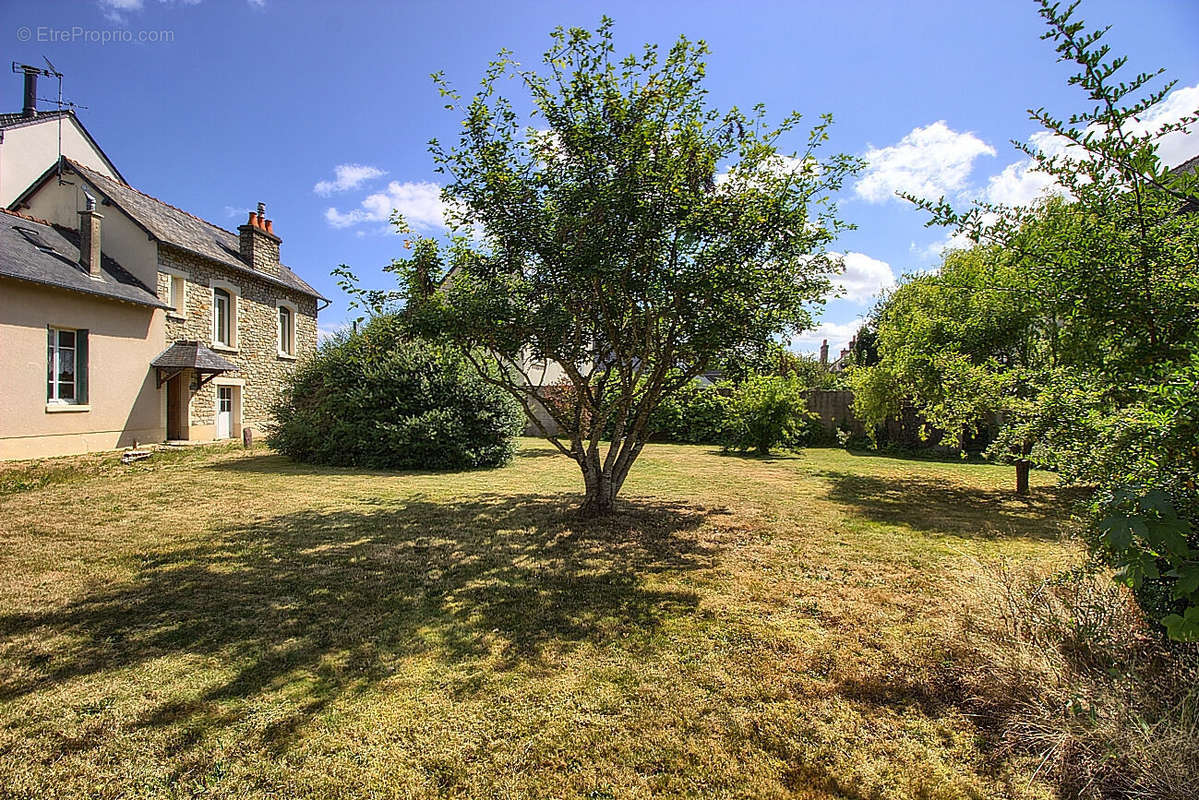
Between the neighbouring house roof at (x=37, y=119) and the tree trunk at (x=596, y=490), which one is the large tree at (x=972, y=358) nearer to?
the tree trunk at (x=596, y=490)

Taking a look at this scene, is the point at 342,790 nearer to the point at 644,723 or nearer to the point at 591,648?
the point at 644,723

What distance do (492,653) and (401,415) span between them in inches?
372

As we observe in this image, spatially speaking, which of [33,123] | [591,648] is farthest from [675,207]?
[33,123]

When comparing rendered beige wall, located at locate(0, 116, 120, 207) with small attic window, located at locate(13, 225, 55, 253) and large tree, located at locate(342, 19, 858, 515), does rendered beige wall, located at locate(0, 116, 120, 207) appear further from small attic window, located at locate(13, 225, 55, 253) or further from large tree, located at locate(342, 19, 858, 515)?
large tree, located at locate(342, 19, 858, 515)

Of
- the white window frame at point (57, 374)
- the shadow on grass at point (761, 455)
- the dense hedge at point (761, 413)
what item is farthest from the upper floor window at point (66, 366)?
the shadow on grass at point (761, 455)

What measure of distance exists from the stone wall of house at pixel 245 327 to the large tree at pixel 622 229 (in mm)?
8862

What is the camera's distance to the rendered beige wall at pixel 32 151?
14359 mm

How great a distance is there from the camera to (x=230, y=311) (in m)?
16.9

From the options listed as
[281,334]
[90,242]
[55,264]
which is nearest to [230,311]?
[281,334]

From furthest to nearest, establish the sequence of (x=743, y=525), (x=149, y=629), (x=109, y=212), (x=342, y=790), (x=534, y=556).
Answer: (x=109, y=212) → (x=743, y=525) → (x=534, y=556) → (x=149, y=629) → (x=342, y=790)

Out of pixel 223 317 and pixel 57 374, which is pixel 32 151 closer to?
pixel 223 317

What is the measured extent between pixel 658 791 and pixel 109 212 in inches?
719

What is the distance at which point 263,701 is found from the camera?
282 cm

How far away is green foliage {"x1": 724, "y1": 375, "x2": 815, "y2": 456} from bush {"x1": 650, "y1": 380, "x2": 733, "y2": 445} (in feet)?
1.10
